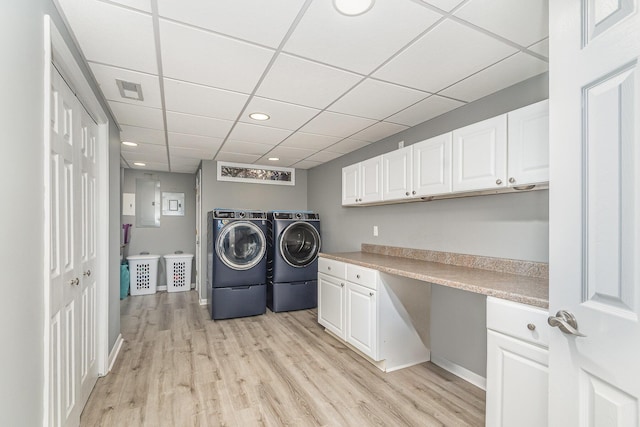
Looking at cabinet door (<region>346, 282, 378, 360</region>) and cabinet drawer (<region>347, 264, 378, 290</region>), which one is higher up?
cabinet drawer (<region>347, 264, 378, 290</region>)

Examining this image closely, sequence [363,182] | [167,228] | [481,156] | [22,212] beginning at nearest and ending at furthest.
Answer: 1. [22,212]
2. [481,156]
3. [363,182]
4. [167,228]

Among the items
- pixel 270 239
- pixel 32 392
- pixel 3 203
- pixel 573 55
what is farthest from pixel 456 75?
pixel 270 239

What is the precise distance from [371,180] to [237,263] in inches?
83.5

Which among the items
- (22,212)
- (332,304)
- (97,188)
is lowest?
(332,304)

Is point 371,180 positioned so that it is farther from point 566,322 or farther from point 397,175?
point 566,322

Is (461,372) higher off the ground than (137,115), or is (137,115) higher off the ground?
(137,115)

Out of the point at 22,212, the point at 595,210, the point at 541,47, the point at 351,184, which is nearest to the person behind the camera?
the point at 595,210

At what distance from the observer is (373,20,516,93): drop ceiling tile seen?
5.23ft

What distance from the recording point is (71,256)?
1.76 meters

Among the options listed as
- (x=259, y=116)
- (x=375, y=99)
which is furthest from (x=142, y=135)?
(x=375, y=99)

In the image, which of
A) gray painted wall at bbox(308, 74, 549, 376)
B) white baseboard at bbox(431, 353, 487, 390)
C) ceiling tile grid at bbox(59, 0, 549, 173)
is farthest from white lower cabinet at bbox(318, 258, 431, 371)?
ceiling tile grid at bbox(59, 0, 549, 173)

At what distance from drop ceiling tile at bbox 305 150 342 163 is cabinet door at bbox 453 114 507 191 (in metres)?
2.17

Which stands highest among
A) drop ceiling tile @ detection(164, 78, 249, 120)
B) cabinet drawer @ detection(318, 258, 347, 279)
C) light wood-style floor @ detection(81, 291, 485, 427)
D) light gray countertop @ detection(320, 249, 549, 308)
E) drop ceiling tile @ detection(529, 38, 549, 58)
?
drop ceiling tile @ detection(529, 38, 549, 58)

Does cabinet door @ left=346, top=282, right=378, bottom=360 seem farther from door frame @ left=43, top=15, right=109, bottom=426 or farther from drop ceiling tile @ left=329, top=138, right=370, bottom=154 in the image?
door frame @ left=43, top=15, right=109, bottom=426
